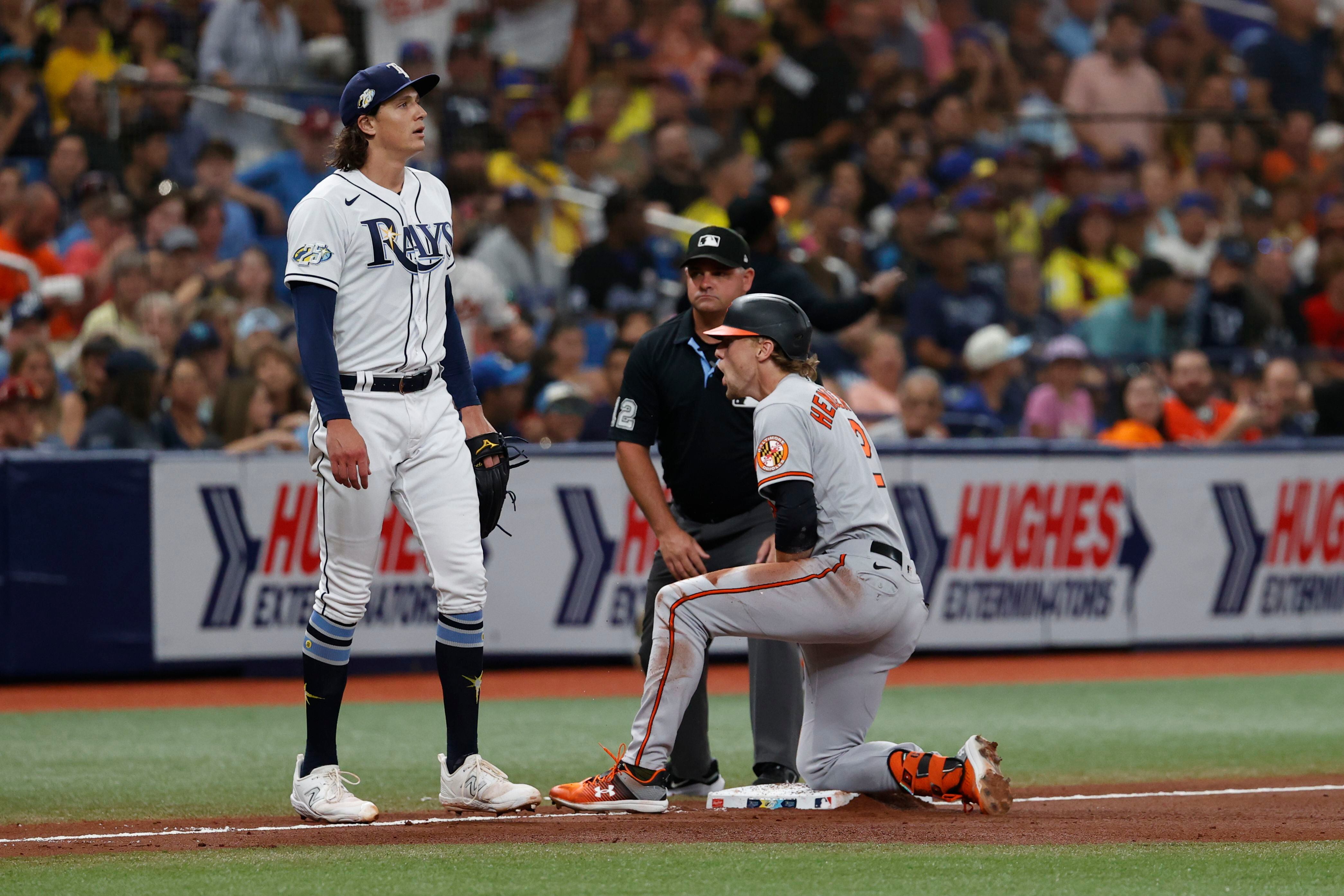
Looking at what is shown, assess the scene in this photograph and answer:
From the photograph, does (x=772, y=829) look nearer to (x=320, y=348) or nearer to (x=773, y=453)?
(x=773, y=453)

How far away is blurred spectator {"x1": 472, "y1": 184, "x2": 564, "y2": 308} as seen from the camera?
1344cm

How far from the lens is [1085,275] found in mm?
15844

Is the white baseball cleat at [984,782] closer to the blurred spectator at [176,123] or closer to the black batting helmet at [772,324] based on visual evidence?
the black batting helmet at [772,324]

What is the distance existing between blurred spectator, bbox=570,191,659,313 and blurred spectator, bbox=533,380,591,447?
6.23 feet

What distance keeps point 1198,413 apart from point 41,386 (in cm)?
836

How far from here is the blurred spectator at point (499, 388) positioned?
36.4 ft

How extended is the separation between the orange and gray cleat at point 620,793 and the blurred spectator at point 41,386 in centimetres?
622

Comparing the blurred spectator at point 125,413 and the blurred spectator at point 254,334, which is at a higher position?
the blurred spectator at point 254,334

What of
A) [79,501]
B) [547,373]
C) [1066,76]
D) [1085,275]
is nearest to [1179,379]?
[1085,275]

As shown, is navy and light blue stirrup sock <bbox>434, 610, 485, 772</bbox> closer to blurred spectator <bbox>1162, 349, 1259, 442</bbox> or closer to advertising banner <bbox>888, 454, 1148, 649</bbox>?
advertising banner <bbox>888, 454, 1148, 649</bbox>

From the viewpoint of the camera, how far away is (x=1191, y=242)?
→ 53.5ft

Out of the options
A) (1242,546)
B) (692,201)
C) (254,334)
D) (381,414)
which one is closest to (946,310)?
(692,201)

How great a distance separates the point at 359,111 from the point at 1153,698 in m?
6.42

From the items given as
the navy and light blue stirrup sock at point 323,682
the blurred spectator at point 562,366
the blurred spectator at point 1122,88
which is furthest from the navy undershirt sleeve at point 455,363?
the blurred spectator at point 1122,88
